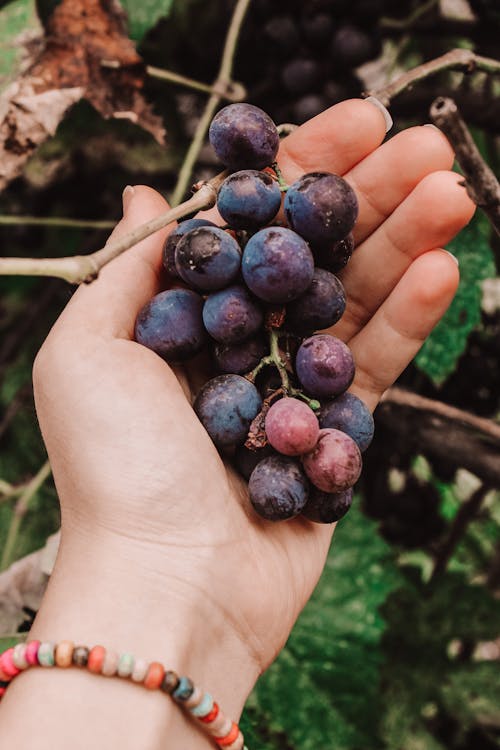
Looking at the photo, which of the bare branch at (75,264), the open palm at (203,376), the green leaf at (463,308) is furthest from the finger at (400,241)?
the bare branch at (75,264)

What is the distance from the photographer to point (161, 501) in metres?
1.12

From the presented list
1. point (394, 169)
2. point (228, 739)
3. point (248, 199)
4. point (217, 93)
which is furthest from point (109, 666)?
point (217, 93)

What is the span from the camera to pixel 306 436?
104 cm

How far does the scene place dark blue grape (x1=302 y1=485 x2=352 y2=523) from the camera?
1120mm

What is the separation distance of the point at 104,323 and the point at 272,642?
2.09ft

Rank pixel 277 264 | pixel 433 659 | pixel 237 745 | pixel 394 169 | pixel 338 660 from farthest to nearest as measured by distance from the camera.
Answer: pixel 433 659, pixel 338 660, pixel 394 169, pixel 237 745, pixel 277 264

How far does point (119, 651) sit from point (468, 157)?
2.87 ft

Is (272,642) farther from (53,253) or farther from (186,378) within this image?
(53,253)

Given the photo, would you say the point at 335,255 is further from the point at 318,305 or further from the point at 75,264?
the point at 75,264

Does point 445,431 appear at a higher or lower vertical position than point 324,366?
lower

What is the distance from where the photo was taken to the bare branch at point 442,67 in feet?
4.01

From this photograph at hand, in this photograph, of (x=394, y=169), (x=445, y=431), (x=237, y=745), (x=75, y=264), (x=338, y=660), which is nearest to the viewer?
(x=75, y=264)

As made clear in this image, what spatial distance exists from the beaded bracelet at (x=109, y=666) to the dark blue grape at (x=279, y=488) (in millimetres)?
281

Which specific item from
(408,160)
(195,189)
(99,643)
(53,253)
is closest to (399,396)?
(408,160)
